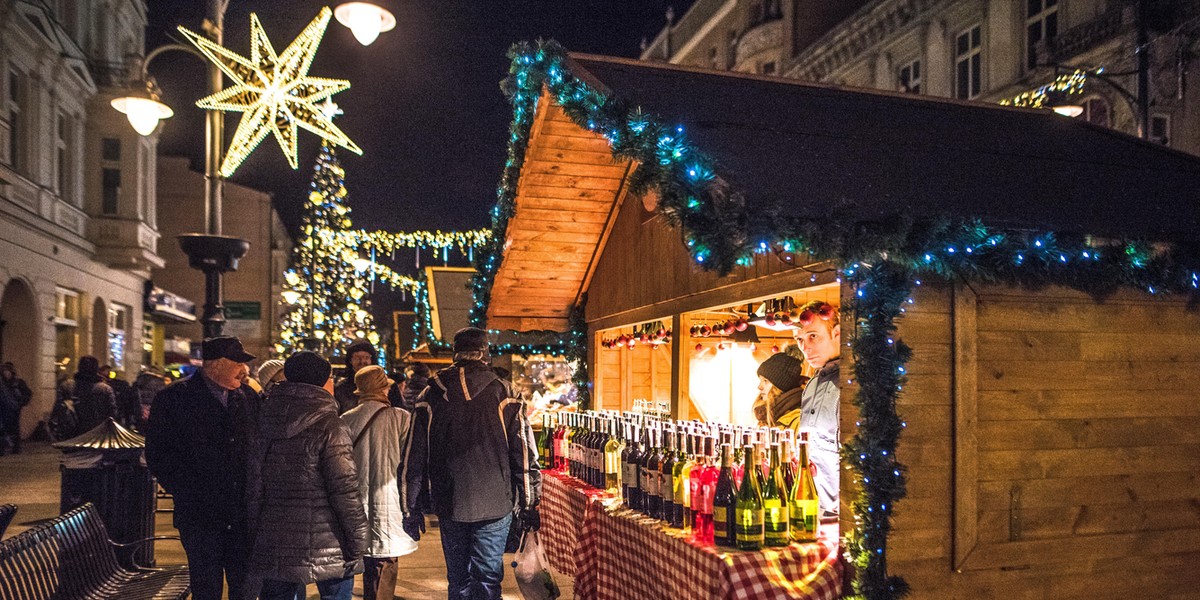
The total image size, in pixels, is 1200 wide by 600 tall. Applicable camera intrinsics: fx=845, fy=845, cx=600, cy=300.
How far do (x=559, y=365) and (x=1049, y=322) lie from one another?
14876mm

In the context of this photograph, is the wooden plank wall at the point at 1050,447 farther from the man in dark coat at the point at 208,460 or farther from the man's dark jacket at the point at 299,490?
the man in dark coat at the point at 208,460

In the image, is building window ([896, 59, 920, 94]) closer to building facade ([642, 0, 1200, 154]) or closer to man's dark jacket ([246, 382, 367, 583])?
building facade ([642, 0, 1200, 154])

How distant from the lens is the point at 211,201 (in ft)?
30.6

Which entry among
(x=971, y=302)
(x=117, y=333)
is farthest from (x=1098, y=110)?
(x=117, y=333)

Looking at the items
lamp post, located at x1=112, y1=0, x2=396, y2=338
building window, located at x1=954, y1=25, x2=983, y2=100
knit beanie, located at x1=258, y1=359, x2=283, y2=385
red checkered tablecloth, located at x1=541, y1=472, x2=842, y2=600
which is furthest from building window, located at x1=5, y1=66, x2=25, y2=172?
building window, located at x1=954, y1=25, x2=983, y2=100

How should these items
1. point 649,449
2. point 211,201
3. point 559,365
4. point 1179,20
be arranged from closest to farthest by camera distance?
point 649,449, point 211,201, point 1179,20, point 559,365

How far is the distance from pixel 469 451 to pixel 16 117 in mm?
17094

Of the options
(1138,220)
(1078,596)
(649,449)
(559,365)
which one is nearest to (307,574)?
(649,449)

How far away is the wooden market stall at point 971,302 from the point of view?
397 centimetres

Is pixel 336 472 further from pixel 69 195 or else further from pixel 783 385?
pixel 69 195

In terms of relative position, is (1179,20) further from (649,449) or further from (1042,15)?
(649,449)

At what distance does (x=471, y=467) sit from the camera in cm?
522

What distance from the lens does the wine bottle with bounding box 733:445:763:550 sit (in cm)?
412

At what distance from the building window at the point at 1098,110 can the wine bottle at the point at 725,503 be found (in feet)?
56.7
